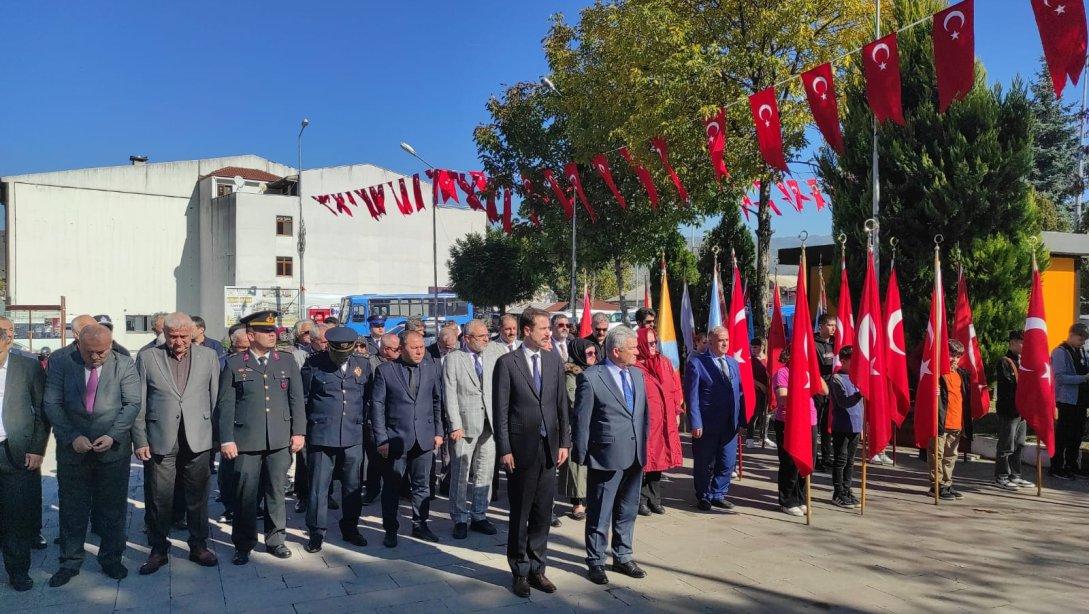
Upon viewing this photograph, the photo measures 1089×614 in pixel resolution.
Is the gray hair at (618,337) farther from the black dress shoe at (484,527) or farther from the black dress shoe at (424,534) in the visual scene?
the black dress shoe at (424,534)

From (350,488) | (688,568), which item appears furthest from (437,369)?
(688,568)

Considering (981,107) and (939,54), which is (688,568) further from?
(981,107)

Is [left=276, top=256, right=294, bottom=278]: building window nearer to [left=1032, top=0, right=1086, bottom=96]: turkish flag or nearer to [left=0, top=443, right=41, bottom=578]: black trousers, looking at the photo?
[left=0, top=443, right=41, bottom=578]: black trousers

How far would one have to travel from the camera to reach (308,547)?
6.09m

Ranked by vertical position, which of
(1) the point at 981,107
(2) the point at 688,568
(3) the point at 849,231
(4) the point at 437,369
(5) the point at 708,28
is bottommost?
(2) the point at 688,568

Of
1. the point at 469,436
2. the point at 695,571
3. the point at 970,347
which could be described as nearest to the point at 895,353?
the point at 970,347

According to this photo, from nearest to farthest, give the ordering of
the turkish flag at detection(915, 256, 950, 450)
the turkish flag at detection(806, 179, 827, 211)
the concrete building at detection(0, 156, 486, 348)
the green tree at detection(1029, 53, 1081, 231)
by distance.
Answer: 1. the turkish flag at detection(915, 256, 950, 450)
2. the turkish flag at detection(806, 179, 827, 211)
3. the green tree at detection(1029, 53, 1081, 231)
4. the concrete building at detection(0, 156, 486, 348)

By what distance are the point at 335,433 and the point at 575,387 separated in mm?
2258

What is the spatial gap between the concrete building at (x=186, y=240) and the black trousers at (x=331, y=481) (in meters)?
35.0

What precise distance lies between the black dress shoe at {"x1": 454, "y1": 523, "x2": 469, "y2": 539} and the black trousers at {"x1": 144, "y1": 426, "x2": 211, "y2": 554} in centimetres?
198

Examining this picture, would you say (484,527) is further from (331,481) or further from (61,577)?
(61,577)

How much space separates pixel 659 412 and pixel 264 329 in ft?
11.1

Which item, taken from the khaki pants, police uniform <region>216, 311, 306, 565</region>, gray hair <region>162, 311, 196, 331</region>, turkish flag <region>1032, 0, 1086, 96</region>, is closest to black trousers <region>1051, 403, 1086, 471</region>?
the khaki pants

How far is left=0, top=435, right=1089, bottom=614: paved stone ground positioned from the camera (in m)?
5.01
